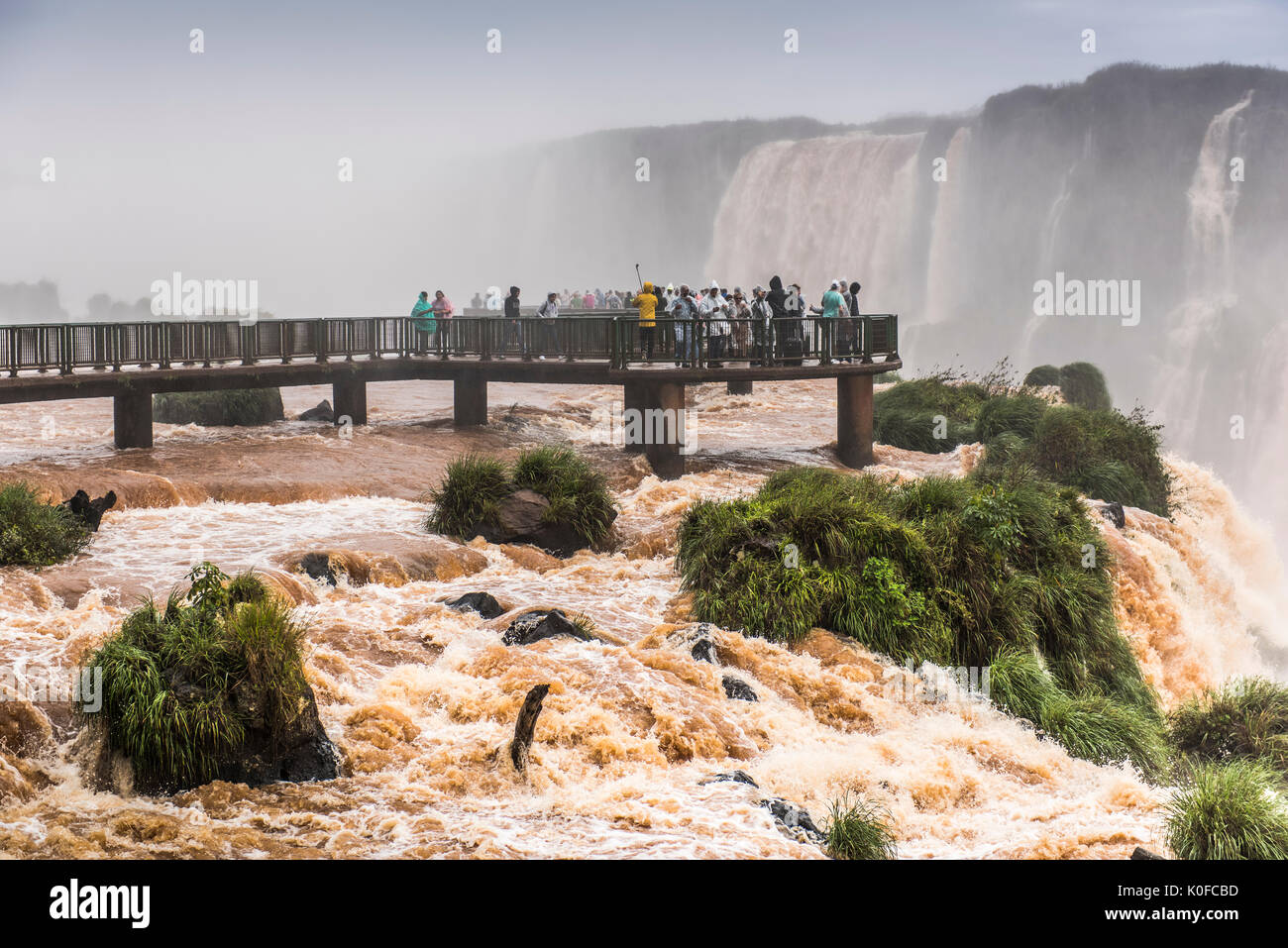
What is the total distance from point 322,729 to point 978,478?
12.9m

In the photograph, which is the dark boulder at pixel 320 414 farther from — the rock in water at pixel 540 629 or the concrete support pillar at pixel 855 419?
the rock in water at pixel 540 629

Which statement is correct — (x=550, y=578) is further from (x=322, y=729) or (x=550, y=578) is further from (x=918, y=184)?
(x=918, y=184)

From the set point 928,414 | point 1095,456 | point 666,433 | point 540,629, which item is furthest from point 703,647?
point 928,414

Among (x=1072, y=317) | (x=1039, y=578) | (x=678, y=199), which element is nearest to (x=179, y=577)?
(x=1039, y=578)

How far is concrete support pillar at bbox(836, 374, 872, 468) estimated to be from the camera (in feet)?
85.1

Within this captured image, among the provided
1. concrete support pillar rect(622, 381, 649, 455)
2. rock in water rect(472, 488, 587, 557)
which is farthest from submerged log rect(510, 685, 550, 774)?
concrete support pillar rect(622, 381, 649, 455)

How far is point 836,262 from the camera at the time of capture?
81938mm

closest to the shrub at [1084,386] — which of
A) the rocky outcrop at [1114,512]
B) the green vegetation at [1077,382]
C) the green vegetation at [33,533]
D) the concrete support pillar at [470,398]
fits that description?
the green vegetation at [1077,382]

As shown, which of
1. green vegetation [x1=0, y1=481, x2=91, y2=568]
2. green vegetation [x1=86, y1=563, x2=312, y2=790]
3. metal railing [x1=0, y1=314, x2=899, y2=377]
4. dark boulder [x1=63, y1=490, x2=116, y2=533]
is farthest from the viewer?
metal railing [x1=0, y1=314, x2=899, y2=377]

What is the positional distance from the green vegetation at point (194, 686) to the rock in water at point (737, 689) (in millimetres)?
4120

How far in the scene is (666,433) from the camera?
916 inches

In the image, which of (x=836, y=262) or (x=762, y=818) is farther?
(x=836, y=262)

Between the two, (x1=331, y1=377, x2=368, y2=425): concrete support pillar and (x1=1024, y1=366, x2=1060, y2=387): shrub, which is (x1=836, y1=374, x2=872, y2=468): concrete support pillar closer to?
(x1=331, y1=377, x2=368, y2=425): concrete support pillar

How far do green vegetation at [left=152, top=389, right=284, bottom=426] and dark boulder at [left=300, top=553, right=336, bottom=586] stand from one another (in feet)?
46.9
